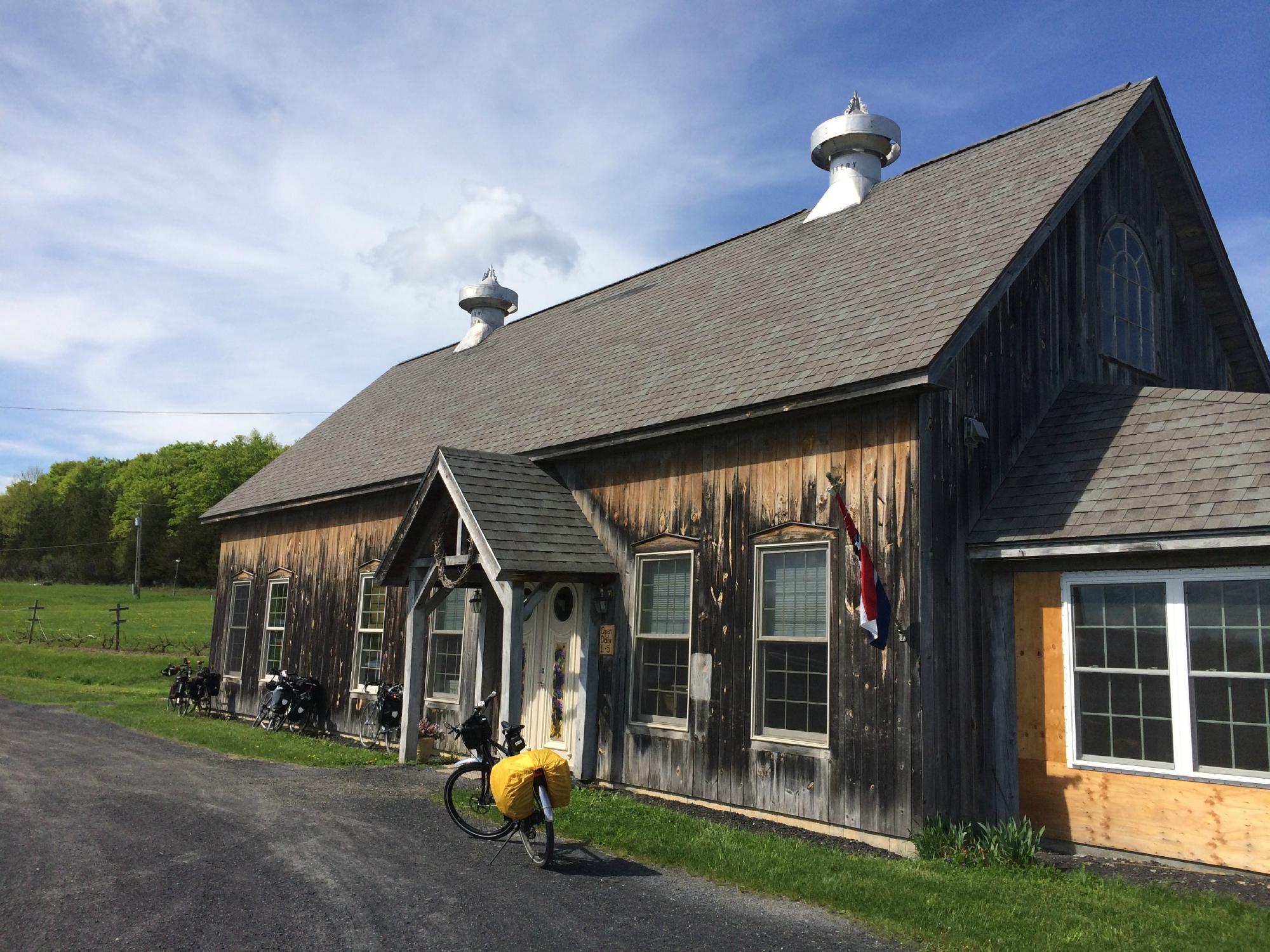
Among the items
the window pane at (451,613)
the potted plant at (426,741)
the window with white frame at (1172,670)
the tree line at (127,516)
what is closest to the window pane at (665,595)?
the window pane at (451,613)

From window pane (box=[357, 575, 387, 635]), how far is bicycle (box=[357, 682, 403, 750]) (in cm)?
97

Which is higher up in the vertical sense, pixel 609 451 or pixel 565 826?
pixel 609 451

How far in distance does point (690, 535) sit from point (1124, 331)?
6143 mm

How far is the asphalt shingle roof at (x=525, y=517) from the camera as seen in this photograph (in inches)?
434

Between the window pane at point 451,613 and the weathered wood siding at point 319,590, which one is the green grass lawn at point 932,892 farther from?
the weathered wood siding at point 319,590

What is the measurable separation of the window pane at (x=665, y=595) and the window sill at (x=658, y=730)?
102 cm

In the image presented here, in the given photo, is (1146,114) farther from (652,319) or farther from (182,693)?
(182,693)

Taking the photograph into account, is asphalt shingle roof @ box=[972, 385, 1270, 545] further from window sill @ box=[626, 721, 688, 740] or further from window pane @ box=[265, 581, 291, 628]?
window pane @ box=[265, 581, 291, 628]

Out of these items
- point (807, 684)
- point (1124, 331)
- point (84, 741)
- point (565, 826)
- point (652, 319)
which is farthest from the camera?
point (652, 319)

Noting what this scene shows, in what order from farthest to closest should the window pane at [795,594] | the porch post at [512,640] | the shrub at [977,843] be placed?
the porch post at [512,640]
the window pane at [795,594]
the shrub at [977,843]

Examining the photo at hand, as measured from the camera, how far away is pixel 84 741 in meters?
14.4

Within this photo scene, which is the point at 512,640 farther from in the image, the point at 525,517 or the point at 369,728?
the point at 369,728

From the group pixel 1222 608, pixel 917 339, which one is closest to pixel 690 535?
pixel 917 339

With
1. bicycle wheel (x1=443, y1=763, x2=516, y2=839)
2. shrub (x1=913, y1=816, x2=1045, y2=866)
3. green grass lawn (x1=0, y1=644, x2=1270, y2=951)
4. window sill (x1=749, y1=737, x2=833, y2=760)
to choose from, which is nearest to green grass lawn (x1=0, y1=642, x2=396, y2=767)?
bicycle wheel (x1=443, y1=763, x2=516, y2=839)
